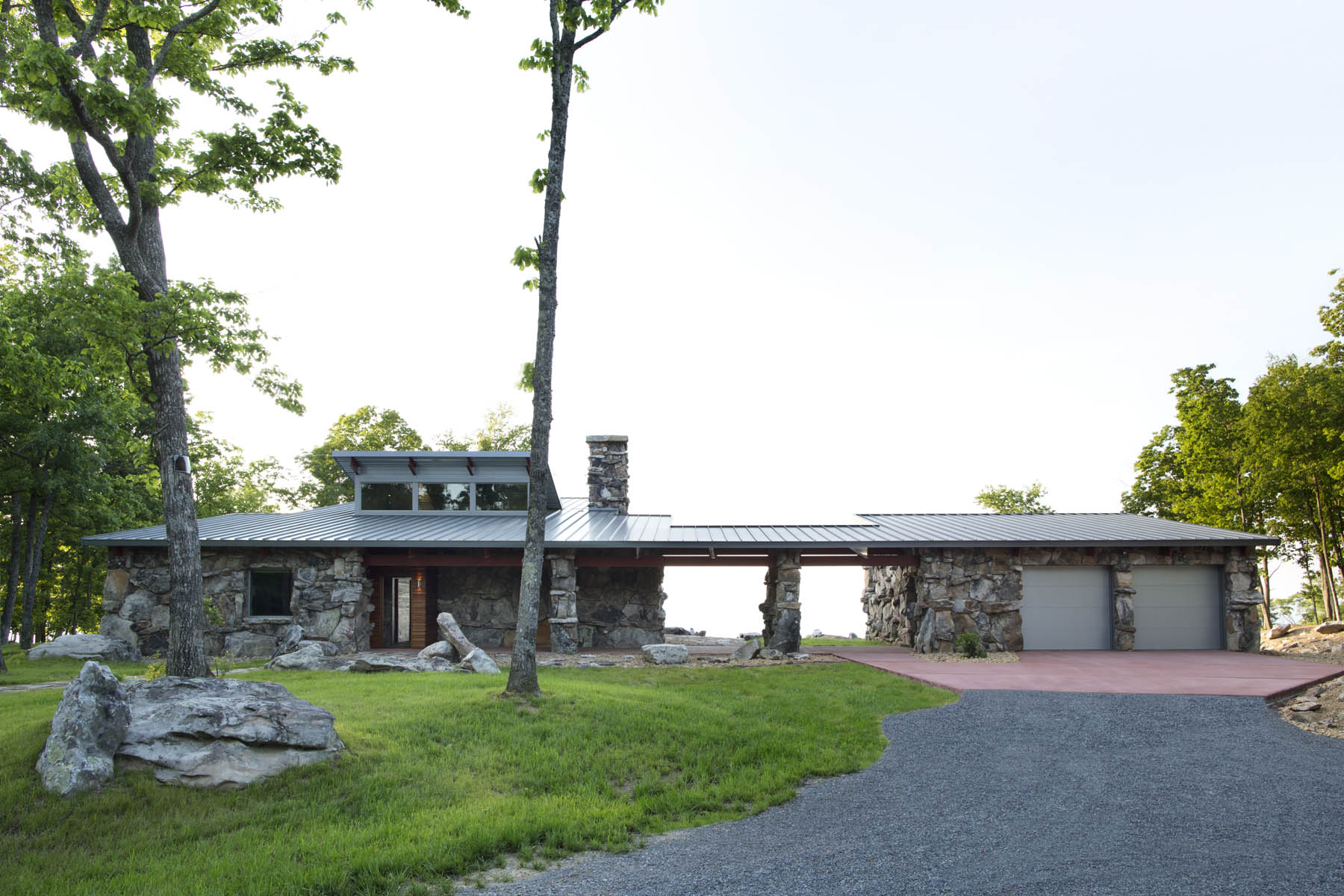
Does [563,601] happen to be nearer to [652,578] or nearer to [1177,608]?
[652,578]

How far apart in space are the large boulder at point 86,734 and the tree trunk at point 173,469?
82.0 inches

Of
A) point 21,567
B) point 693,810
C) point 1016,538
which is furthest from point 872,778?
point 21,567

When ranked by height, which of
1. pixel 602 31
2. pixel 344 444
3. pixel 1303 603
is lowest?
pixel 1303 603

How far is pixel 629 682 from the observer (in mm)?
11922

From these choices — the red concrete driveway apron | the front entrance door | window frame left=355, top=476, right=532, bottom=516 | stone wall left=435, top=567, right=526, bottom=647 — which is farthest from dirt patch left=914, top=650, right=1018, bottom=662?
the front entrance door

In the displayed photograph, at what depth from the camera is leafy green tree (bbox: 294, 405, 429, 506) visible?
105 feet

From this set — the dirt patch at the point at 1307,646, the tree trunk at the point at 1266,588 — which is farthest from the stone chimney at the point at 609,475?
the tree trunk at the point at 1266,588

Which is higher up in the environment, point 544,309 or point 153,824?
point 544,309

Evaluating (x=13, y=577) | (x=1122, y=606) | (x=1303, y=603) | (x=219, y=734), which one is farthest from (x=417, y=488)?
(x=1303, y=603)

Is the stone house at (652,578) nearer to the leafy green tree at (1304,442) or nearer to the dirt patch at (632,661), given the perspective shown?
the dirt patch at (632,661)

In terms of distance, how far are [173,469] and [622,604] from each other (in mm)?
10855

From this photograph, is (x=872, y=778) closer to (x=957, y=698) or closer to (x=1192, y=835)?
(x=1192, y=835)

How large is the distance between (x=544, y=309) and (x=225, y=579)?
35.9ft

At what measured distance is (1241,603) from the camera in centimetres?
1688
